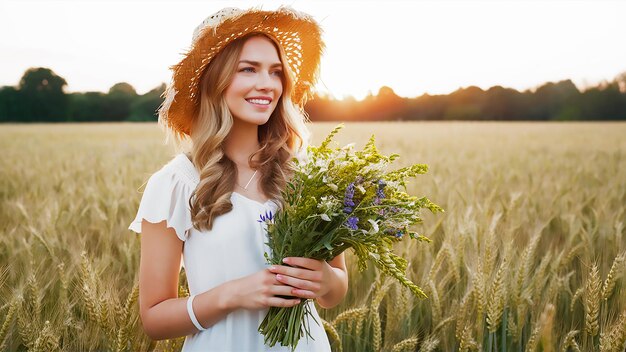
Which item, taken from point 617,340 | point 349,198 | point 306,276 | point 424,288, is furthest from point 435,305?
point 349,198

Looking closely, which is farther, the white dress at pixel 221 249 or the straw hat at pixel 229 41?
the straw hat at pixel 229 41

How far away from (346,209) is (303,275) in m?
0.24

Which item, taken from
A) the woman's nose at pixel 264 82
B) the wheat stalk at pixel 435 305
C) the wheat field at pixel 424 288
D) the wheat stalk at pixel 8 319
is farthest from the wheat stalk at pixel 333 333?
the wheat stalk at pixel 8 319

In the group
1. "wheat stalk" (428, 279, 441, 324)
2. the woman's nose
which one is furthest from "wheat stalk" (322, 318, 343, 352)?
the woman's nose

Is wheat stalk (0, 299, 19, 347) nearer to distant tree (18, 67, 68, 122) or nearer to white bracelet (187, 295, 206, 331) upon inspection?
white bracelet (187, 295, 206, 331)

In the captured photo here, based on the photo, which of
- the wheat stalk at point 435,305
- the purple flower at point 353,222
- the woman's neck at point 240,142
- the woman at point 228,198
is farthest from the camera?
the wheat stalk at point 435,305

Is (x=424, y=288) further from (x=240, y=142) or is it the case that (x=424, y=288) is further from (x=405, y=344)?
(x=240, y=142)

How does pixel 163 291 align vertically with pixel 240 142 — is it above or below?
below

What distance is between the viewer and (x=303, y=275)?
1444 mm

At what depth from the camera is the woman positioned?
156 cm

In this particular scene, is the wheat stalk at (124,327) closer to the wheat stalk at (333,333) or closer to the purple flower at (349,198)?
the wheat stalk at (333,333)

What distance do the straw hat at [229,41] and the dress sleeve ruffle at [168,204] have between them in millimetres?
374

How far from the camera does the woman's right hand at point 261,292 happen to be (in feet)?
4.74

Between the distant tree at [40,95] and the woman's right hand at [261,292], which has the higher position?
the distant tree at [40,95]
